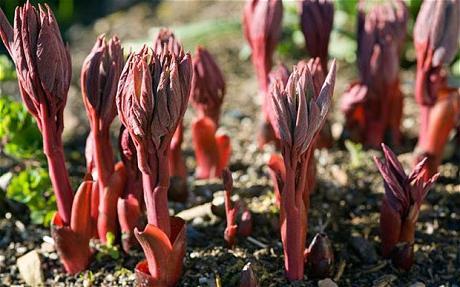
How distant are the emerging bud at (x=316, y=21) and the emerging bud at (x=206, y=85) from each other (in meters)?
0.39

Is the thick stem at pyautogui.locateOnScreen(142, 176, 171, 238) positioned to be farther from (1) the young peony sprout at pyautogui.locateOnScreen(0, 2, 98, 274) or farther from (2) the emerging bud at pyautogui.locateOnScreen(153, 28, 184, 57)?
(2) the emerging bud at pyautogui.locateOnScreen(153, 28, 184, 57)

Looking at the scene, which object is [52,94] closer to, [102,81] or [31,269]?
[102,81]

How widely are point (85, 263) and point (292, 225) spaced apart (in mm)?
761

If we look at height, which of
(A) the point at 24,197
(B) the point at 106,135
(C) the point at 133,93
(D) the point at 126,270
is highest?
(C) the point at 133,93

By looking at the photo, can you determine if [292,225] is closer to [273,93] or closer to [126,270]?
[273,93]

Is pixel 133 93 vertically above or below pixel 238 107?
above

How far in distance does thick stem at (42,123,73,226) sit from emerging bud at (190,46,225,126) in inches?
28.0

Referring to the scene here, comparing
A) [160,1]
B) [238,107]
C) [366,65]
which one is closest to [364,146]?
[366,65]

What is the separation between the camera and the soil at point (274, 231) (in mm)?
2699

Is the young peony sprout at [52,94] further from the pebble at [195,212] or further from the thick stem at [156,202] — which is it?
the pebble at [195,212]

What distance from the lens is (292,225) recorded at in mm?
2434

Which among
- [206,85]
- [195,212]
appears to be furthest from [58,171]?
[206,85]

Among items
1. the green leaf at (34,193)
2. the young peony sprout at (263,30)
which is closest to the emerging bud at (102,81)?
the green leaf at (34,193)

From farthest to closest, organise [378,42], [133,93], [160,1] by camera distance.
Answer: [160,1], [378,42], [133,93]
